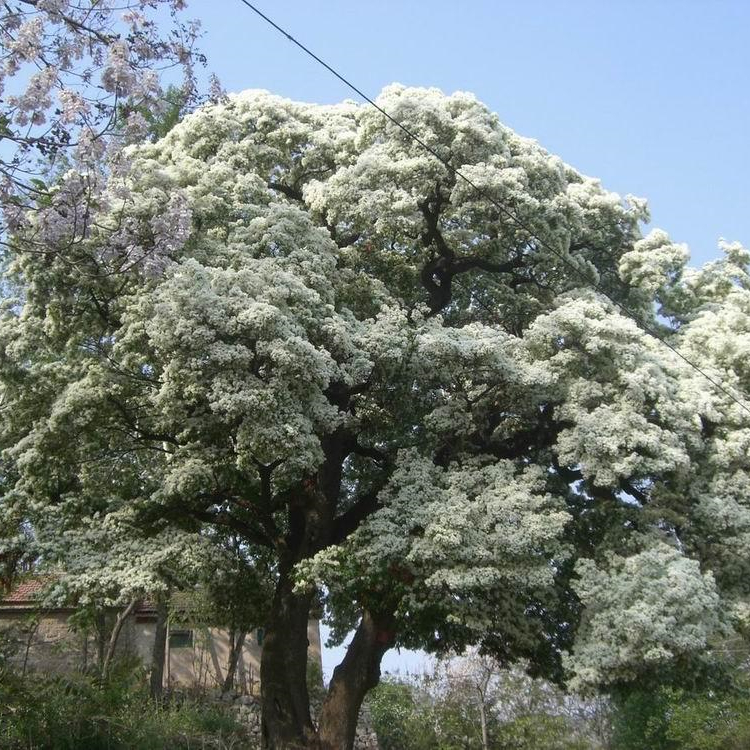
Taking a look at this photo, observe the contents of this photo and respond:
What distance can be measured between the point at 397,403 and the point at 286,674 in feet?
14.0

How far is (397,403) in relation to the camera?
13.8 meters

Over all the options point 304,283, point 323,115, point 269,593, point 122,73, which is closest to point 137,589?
point 269,593

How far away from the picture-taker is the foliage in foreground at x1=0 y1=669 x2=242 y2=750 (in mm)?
10000

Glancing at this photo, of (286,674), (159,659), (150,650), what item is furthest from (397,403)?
(150,650)

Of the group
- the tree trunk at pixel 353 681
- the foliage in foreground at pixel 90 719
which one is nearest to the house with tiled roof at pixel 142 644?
the foliage in foreground at pixel 90 719

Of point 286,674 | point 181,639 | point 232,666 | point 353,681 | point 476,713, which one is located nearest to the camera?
point 353,681

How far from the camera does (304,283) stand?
42.3ft

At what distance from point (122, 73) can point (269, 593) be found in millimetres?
9504

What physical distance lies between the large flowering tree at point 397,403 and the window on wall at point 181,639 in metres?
10.5

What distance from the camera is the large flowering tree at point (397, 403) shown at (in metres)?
11.5

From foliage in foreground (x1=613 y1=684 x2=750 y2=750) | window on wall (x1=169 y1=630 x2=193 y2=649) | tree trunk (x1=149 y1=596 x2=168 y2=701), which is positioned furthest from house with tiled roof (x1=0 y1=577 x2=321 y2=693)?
foliage in foreground (x1=613 y1=684 x2=750 y2=750)

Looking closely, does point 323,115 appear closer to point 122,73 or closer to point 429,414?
point 429,414

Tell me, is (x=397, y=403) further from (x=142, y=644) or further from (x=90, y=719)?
(x=142, y=644)

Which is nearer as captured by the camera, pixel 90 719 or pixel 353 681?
pixel 90 719
